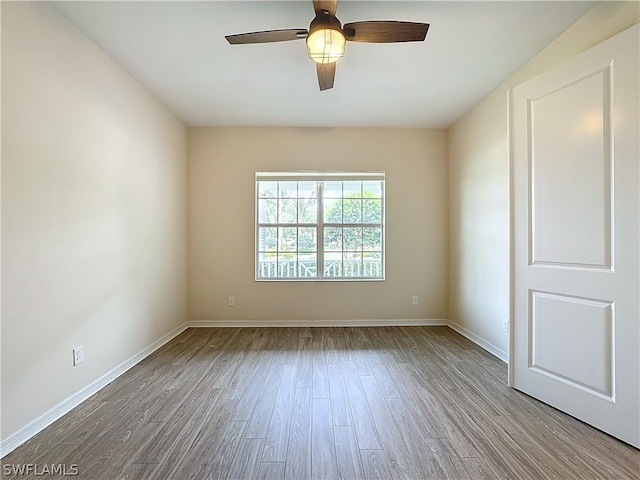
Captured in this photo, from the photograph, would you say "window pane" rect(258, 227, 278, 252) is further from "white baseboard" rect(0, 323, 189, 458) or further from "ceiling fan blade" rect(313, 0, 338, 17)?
"ceiling fan blade" rect(313, 0, 338, 17)

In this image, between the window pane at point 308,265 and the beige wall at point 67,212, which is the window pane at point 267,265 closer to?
the window pane at point 308,265

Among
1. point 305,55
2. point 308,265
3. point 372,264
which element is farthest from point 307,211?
point 305,55

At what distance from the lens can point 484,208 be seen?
3252 mm

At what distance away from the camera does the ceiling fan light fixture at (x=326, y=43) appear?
1.75 m

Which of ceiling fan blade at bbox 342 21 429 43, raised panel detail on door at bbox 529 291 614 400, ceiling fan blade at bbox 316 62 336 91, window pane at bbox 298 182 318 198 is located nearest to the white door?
raised panel detail on door at bbox 529 291 614 400

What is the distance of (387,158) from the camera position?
4062mm

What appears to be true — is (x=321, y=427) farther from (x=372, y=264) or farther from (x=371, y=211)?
(x=371, y=211)

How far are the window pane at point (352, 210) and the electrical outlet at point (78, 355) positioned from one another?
3068 millimetres

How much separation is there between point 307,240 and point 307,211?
0.40 m

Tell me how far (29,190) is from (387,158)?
357 centimetres

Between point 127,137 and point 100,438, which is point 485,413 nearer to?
point 100,438

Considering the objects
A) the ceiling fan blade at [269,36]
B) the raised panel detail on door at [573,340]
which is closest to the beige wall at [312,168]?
the raised panel detail on door at [573,340]

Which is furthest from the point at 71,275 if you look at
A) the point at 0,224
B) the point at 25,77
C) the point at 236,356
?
the point at 236,356

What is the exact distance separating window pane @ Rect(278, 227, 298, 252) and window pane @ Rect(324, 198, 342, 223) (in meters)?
0.47
